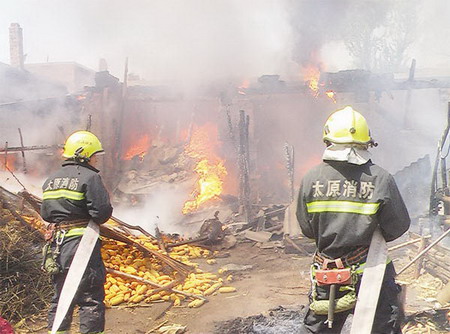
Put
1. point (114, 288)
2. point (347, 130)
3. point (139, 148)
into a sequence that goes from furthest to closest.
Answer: point (139, 148) → point (114, 288) → point (347, 130)

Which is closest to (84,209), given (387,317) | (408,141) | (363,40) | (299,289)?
(387,317)

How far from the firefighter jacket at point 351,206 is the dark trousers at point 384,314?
0.32 m

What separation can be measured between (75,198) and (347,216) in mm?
2648

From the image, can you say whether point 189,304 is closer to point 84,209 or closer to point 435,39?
point 84,209

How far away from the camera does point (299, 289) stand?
721cm

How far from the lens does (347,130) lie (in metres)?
3.30

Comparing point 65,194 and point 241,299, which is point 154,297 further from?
point 65,194

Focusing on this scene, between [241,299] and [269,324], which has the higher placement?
[269,324]

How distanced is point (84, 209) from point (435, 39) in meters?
44.3

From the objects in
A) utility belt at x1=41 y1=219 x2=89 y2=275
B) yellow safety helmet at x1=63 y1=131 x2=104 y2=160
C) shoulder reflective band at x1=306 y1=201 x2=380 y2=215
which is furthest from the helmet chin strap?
shoulder reflective band at x1=306 y1=201 x2=380 y2=215

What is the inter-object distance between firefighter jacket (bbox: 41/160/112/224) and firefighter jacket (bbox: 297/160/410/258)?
6.94 feet

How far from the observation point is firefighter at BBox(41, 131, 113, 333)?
165 inches

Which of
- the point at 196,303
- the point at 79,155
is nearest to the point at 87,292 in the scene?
the point at 79,155

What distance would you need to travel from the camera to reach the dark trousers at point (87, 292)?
4141mm
